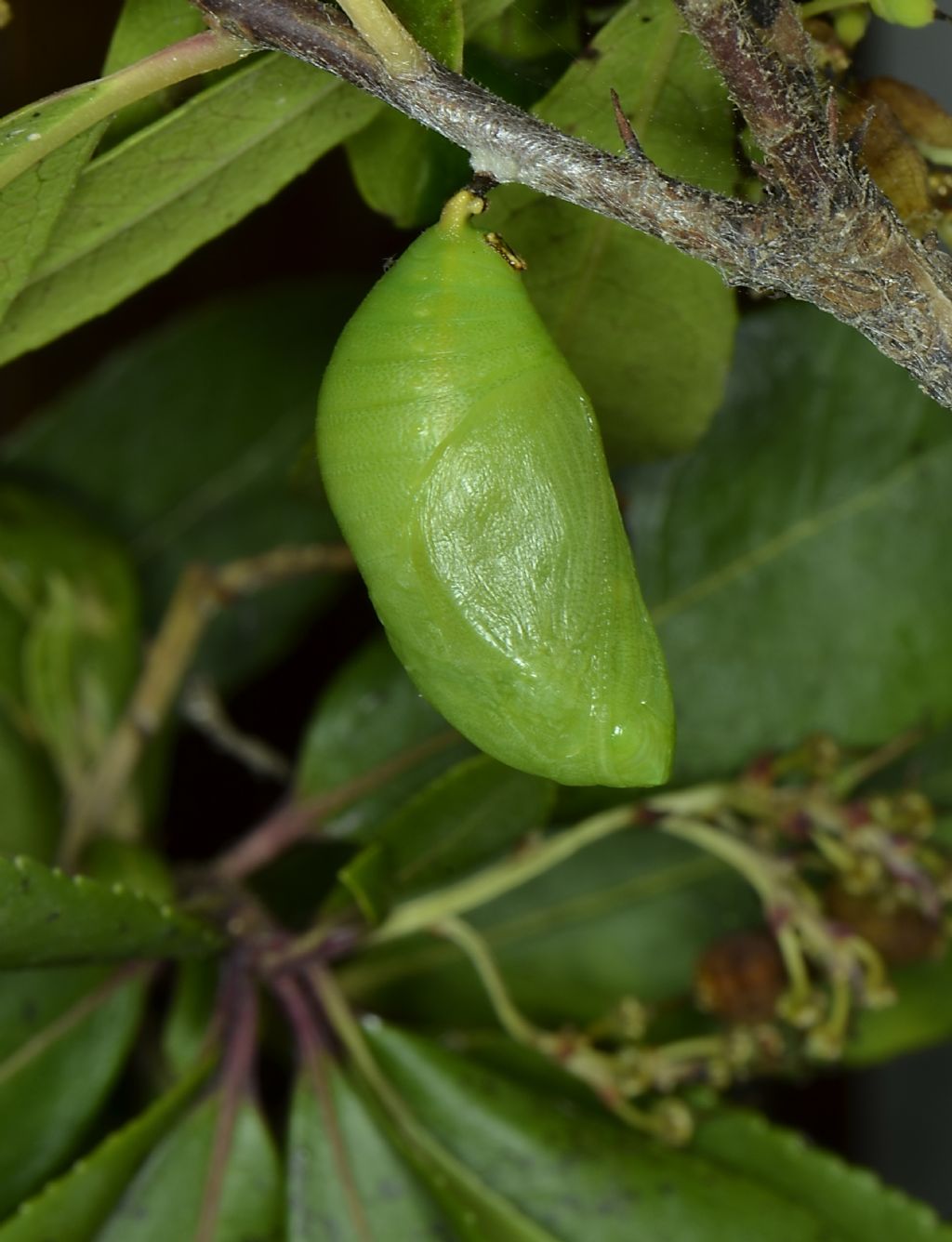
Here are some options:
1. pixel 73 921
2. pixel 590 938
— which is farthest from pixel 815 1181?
pixel 73 921

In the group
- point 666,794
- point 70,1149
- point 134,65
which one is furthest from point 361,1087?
point 134,65

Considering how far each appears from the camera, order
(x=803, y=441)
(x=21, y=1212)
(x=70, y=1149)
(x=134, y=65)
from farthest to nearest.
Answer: (x=803, y=441) → (x=70, y=1149) → (x=21, y=1212) → (x=134, y=65)

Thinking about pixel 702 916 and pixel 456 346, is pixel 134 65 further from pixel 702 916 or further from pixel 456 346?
pixel 702 916

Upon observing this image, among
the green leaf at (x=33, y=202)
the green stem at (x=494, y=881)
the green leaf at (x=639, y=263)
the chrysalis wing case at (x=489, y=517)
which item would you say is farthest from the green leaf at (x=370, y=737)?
the green leaf at (x=33, y=202)

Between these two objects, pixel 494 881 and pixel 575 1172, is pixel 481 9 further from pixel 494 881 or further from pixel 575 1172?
pixel 575 1172

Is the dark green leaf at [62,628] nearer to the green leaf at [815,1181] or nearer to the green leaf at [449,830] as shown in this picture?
the green leaf at [449,830]

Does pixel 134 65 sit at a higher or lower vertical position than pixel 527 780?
higher

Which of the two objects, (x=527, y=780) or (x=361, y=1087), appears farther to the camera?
(x=361, y=1087)
